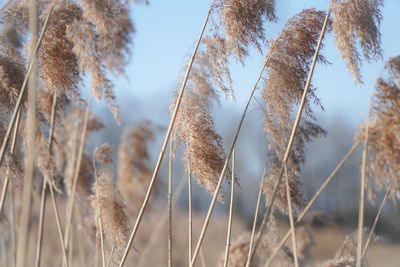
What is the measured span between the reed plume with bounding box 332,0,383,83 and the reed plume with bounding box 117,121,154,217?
272 cm

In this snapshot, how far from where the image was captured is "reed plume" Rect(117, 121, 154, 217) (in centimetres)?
411

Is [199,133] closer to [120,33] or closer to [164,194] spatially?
[120,33]

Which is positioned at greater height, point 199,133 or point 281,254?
point 199,133

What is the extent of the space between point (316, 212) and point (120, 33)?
222 centimetres

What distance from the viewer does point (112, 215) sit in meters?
2.23

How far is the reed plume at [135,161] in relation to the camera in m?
4.11

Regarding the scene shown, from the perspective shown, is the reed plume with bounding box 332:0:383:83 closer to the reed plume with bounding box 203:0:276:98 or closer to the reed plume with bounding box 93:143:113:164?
the reed plume with bounding box 203:0:276:98

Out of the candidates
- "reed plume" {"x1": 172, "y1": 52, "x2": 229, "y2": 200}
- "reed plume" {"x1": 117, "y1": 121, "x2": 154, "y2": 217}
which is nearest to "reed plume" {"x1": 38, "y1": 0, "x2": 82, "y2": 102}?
"reed plume" {"x1": 172, "y1": 52, "x2": 229, "y2": 200}

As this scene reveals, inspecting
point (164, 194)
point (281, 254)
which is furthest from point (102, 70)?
point (164, 194)

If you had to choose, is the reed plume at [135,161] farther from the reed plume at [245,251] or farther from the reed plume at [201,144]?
the reed plume at [201,144]

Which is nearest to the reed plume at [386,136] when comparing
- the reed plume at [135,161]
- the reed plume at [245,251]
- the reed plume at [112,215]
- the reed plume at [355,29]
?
the reed plume at [355,29]

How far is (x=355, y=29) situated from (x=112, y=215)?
1.56m

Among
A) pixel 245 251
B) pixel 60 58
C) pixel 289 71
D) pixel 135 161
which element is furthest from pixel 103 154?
pixel 135 161

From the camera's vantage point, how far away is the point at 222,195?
1.87 m
